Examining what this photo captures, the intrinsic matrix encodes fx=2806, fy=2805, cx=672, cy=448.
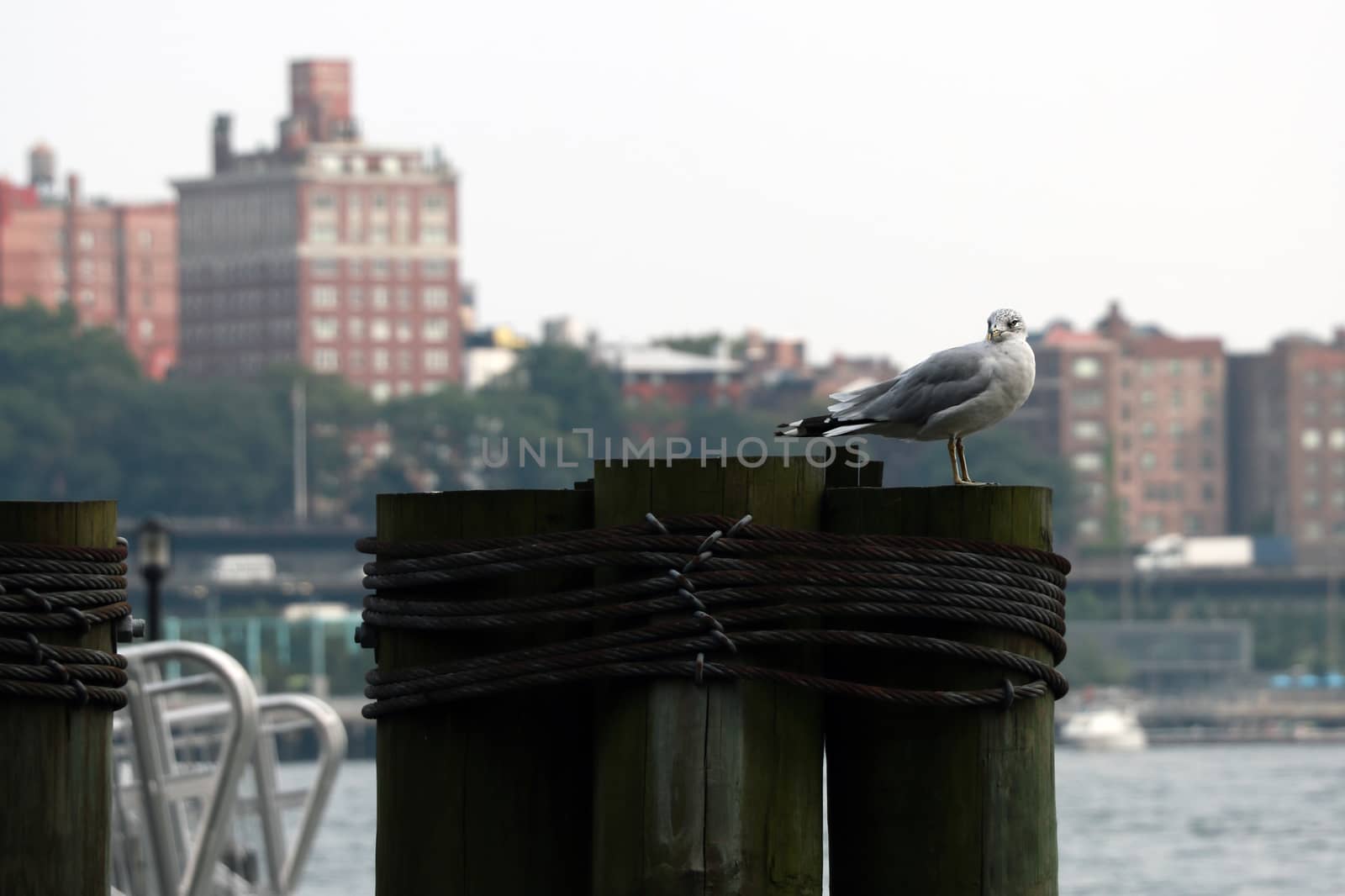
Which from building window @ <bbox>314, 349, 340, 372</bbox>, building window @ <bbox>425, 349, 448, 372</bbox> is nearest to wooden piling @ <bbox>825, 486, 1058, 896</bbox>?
building window @ <bbox>425, 349, 448, 372</bbox>

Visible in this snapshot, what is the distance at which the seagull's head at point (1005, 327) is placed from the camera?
4.29 m

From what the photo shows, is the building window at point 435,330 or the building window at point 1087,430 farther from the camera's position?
the building window at point 435,330

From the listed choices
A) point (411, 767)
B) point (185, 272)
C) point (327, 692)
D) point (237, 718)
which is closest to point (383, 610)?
point (411, 767)

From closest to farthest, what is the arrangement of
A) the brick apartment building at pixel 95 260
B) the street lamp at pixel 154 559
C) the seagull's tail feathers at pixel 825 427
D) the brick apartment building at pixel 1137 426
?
the seagull's tail feathers at pixel 825 427 < the street lamp at pixel 154 559 < the brick apartment building at pixel 1137 426 < the brick apartment building at pixel 95 260

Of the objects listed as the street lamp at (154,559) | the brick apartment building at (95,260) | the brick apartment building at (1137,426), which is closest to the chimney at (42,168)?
the brick apartment building at (95,260)

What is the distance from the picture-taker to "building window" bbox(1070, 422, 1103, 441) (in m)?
144

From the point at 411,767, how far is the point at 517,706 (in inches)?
6.8

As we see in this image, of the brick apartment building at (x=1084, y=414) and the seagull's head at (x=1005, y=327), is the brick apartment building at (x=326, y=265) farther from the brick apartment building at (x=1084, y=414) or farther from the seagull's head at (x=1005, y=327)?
the seagull's head at (x=1005, y=327)

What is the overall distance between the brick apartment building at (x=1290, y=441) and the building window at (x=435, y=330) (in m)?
42.9

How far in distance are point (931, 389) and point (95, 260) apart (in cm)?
15634

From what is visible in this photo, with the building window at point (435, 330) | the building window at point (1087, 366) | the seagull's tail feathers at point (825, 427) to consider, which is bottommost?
the seagull's tail feathers at point (825, 427)

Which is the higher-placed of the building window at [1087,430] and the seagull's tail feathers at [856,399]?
the building window at [1087,430]

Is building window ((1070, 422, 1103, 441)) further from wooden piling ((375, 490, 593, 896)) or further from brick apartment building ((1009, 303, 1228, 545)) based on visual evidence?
wooden piling ((375, 490, 593, 896))

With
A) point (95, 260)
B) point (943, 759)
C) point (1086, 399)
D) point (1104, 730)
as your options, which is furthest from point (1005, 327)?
point (95, 260)
